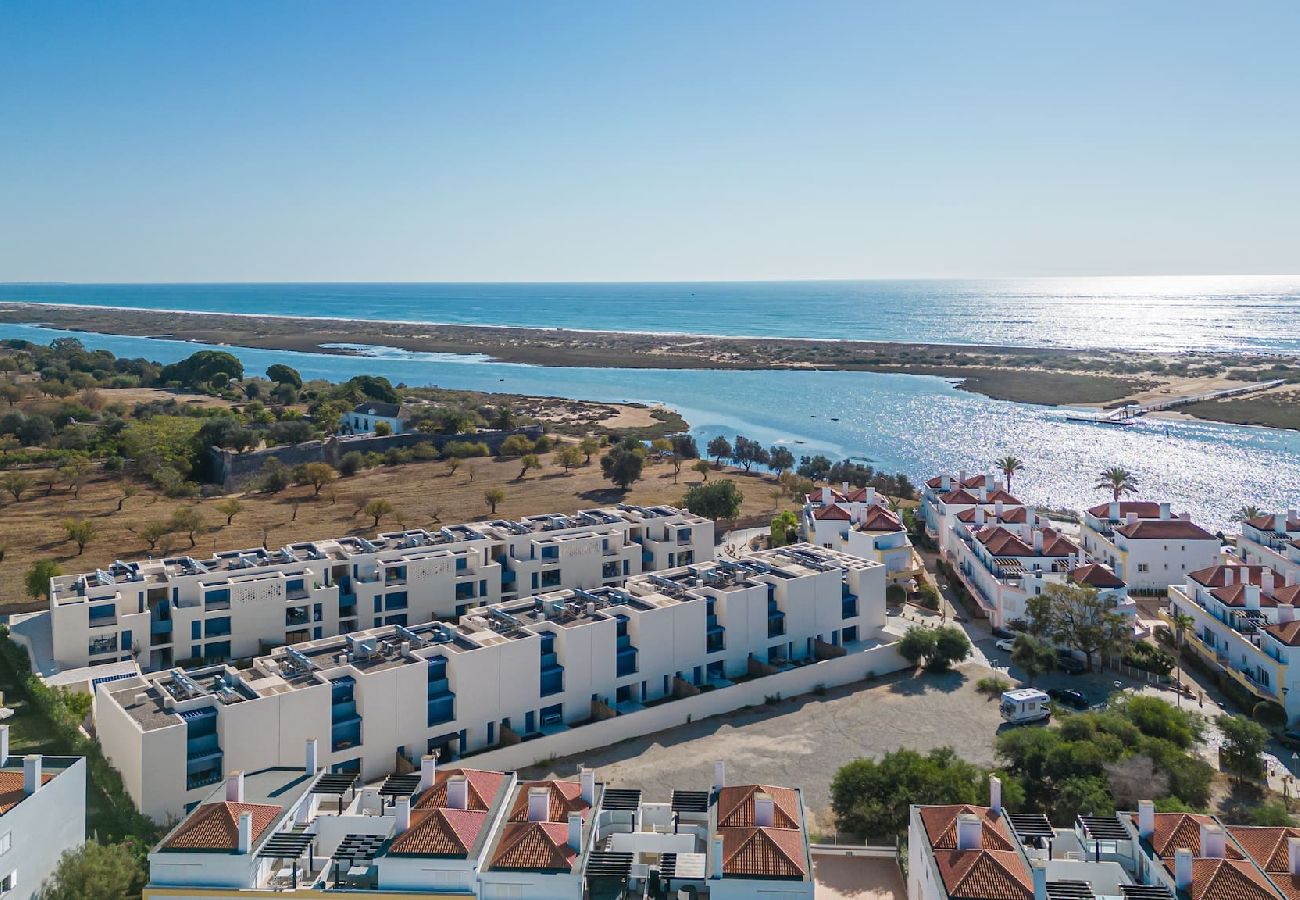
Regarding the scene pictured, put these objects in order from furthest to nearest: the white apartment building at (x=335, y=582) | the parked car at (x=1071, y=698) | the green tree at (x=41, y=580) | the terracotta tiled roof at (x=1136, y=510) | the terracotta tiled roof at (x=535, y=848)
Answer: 1. the terracotta tiled roof at (x=1136, y=510)
2. the green tree at (x=41, y=580)
3. the white apartment building at (x=335, y=582)
4. the parked car at (x=1071, y=698)
5. the terracotta tiled roof at (x=535, y=848)

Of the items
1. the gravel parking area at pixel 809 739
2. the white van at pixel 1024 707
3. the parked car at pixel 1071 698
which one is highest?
the white van at pixel 1024 707

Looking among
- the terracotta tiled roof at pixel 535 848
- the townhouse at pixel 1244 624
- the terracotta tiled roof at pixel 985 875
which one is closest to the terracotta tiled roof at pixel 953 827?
the terracotta tiled roof at pixel 985 875

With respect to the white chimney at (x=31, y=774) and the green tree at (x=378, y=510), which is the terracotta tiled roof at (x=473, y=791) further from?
the green tree at (x=378, y=510)

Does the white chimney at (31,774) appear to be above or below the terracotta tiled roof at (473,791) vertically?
above

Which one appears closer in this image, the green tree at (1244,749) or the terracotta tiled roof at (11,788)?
the terracotta tiled roof at (11,788)

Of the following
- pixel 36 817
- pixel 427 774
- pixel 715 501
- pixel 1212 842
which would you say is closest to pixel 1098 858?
pixel 1212 842

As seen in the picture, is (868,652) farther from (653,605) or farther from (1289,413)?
(1289,413)
